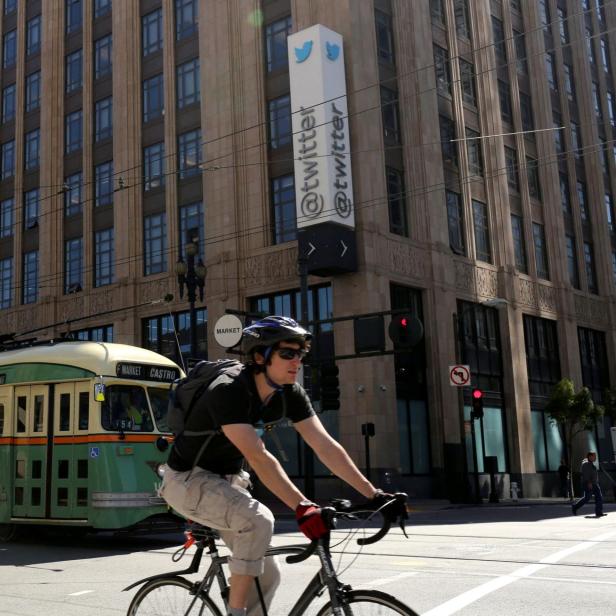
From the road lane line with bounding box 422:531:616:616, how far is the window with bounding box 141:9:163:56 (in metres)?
32.8

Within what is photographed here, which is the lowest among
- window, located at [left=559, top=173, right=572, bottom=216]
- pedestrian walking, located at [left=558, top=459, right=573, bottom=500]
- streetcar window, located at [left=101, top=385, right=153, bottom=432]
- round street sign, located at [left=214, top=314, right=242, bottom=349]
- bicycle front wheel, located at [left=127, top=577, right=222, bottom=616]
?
pedestrian walking, located at [left=558, top=459, right=573, bottom=500]

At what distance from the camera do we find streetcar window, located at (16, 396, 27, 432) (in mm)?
14712

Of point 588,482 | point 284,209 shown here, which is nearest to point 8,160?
point 284,209

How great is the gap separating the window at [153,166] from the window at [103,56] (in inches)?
225

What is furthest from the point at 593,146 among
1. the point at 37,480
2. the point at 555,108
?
the point at 37,480

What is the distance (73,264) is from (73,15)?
13.5 m

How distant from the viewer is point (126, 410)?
46.5 ft

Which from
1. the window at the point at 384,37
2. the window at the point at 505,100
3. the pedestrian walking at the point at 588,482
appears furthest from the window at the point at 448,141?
the pedestrian walking at the point at 588,482

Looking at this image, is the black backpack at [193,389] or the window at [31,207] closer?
the black backpack at [193,389]

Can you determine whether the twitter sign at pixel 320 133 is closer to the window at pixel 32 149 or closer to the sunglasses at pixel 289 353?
the window at pixel 32 149

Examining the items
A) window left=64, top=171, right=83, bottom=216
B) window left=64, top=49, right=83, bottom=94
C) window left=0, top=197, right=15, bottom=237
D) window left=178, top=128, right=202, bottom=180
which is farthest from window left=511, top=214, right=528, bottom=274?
window left=0, top=197, right=15, bottom=237

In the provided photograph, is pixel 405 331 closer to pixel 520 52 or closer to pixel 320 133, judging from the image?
pixel 320 133

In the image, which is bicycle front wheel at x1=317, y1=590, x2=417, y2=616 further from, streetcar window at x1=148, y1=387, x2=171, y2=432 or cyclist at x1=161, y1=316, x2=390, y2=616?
streetcar window at x1=148, y1=387, x2=171, y2=432

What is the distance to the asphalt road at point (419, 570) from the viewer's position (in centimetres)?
780
